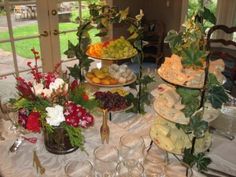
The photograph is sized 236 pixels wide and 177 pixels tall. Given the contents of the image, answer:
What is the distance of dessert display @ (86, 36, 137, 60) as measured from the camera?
1652 mm

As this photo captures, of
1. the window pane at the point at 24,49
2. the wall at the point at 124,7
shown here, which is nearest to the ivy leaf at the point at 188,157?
the window pane at the point at 24,49

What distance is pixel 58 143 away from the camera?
121cm

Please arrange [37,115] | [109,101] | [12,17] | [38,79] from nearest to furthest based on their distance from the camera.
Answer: [37,115], [38,79], [109,101], [12,17]

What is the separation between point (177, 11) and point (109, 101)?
9.29ft

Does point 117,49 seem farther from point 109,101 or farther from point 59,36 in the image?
point 59,36

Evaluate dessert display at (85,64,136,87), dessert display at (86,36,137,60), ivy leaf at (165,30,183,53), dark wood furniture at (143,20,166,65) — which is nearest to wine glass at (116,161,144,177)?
ivy leaf at (165,30,183,53)

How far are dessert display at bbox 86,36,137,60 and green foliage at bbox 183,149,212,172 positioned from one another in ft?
2.44

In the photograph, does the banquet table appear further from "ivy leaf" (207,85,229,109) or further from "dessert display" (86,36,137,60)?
"dessert display" (86,36,137,60)

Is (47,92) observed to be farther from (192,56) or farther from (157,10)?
(157,10)

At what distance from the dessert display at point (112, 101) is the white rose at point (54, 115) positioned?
40 cm

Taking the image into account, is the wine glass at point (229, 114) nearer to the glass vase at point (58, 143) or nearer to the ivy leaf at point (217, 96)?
the ivy leaf at point (217, 96)

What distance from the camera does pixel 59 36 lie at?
2.96 meters

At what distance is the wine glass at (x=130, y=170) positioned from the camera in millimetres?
1038

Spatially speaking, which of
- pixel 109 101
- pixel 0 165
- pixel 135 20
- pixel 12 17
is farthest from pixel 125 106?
pixel 12 17
